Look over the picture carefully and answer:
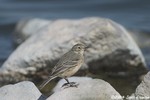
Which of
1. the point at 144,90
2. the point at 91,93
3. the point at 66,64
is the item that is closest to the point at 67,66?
the point at 66,64

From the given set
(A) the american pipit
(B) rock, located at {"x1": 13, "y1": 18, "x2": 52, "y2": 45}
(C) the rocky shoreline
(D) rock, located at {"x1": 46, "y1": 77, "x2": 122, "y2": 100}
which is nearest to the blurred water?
(B) rock, located at {"x1": 13, "y1": 18, "x2": 52, "y2": 45}

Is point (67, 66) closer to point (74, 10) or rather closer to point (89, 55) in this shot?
point (89, 55)

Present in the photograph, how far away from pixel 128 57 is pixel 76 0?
8.87 metres

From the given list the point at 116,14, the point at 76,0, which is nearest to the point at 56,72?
the point at 116,14

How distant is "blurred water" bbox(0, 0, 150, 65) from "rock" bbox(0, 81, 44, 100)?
920cm

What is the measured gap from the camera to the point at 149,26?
18500mm

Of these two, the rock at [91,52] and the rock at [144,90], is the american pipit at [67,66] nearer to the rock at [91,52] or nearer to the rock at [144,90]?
the rock at [144,90]

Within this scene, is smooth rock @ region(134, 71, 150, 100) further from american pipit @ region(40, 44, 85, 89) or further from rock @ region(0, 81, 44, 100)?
rock @ region(0, 81, 44, 100)

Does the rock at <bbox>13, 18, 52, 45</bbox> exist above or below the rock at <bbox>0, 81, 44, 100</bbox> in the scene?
below

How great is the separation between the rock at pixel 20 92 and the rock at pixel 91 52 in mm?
3387

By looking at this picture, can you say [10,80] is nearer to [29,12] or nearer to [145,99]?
[145,99]

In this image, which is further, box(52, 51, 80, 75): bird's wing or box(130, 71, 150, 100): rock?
box(52, 51, 80, 75): bird's wing

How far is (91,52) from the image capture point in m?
12.8

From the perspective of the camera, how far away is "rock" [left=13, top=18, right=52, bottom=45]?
56.5 ft
